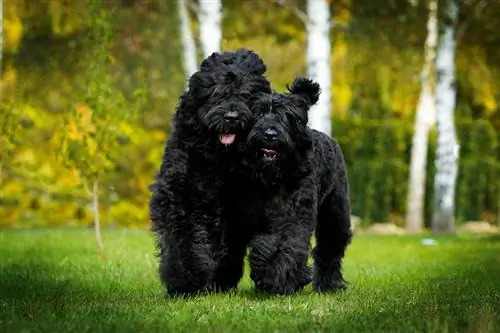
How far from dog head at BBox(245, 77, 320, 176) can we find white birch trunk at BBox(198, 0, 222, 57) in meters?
8.84

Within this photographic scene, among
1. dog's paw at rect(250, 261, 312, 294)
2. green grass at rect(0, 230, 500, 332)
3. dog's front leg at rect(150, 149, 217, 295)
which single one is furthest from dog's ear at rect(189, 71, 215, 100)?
green grass at rect(0, 230, 500, 332)

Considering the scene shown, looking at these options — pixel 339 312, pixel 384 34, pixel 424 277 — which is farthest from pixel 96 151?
pixel 384 34

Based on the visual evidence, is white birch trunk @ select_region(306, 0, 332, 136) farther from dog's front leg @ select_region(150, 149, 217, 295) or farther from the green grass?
dog's front leg @ select_region(150, 149, 217, 295)

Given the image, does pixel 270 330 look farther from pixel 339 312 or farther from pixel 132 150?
pixel 132 150

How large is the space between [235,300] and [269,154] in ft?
3.45

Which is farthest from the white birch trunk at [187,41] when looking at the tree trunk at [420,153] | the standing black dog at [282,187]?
the standing black dog at [282,187]

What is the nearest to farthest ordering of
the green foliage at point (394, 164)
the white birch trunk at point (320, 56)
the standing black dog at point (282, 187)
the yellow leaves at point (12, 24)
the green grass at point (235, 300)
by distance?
1. the green grass at point (235, 300)
2. the standing black dog at point (282, 187)
3. the white birch trunk at point (320, 56)
4. the yellow leaves at point (12, 24)
5. the green foliage at point (394, 164)

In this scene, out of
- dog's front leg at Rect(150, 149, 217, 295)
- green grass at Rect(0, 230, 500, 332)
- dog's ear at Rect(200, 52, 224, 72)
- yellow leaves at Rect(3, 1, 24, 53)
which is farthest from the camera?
yellow leaves at Rect(3, 1, 24, 53)

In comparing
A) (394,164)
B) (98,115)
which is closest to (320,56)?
(394,164)

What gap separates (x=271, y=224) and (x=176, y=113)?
3.45 feet

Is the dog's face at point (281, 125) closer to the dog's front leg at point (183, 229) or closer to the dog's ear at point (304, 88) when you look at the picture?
the dog's ear at point (304, 88)

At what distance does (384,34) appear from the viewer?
67.1 ft

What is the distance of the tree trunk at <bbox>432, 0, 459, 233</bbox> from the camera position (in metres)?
20.4

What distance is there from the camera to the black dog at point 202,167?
24.3 feet
